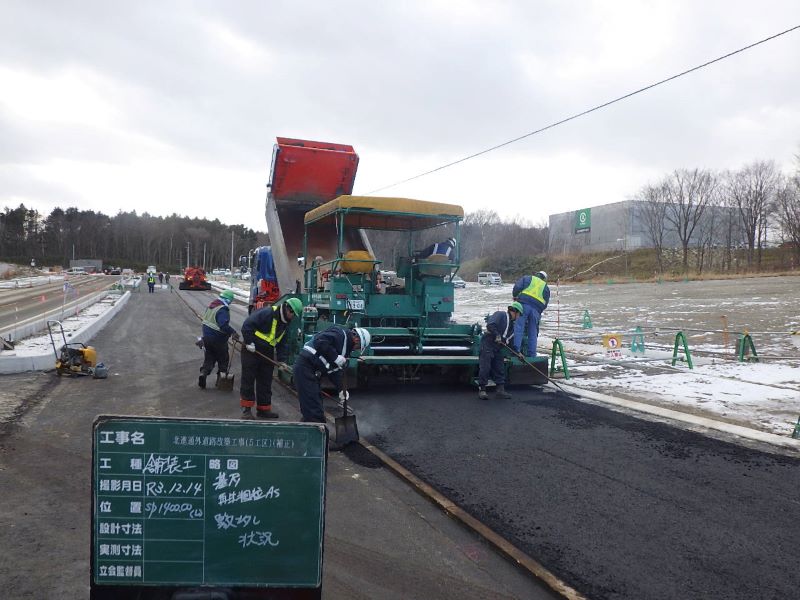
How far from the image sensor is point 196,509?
277cm

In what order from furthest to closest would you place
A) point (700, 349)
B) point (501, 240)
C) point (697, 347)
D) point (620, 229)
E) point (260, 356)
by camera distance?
point (501, 240) < point (620, 229) < point (697, 347) < point (700, 349) < point (260, 356)

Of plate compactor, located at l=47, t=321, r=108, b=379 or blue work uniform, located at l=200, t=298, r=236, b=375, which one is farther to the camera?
plate compactor, located at l=47, t=321, r=108, b=379

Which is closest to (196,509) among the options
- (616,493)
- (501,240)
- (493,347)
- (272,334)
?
(616,493)

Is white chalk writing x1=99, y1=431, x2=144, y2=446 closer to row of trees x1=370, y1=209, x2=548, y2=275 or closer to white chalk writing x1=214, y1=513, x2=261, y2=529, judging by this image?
white chalk writing x1=214, y1=513, x2=261, y2=529

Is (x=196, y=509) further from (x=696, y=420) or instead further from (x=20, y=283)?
(x=20, y=283)

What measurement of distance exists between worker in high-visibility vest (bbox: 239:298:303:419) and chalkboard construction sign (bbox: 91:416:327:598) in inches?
192

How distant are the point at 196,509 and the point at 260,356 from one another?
4967 millimetres

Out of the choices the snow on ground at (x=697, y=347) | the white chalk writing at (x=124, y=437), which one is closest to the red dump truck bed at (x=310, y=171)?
the snow on ground at (x=697, y=347)

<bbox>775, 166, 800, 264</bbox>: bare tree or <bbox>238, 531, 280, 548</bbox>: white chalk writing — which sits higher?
<bbox>775, 166, 800, 264</bbox>: bare tree

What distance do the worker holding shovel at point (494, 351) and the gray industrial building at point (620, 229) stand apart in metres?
50.8

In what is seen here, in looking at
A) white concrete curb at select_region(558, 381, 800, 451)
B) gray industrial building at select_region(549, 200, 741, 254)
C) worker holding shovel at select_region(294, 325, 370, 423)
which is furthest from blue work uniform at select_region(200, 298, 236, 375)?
gray industrial building at select_region(549, 200, 741, 254)

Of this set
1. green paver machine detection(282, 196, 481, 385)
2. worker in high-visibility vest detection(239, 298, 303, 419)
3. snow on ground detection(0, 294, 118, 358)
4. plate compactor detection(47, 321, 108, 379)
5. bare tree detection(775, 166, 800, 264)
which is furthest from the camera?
bare tree detection(775, 166, 800, 264)

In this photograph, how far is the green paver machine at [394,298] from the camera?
9273mm

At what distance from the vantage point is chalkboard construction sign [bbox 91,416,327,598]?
8.99 feet
